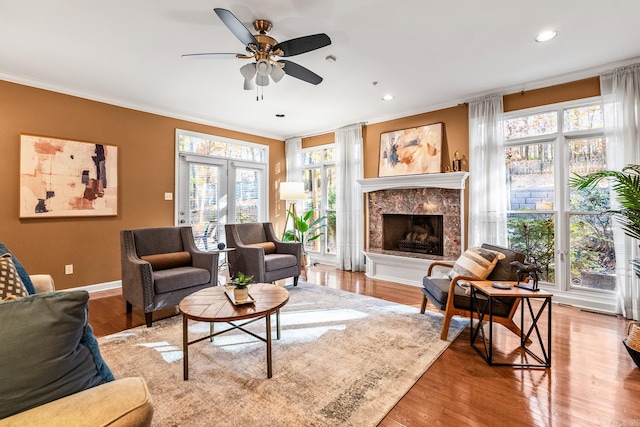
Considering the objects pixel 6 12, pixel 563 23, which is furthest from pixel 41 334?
pixel 563 23

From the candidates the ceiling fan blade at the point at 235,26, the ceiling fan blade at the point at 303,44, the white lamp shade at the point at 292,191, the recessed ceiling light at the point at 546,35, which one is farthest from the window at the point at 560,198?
the ceiling fan blade at the point at 235,26

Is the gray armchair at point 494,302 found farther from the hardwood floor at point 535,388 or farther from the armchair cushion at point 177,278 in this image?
the armchair cushion at point 177,278

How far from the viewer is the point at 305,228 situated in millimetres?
5742

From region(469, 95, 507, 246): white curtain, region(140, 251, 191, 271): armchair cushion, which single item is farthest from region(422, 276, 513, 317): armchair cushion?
region(140, 251, 191, 271): armchair cushion

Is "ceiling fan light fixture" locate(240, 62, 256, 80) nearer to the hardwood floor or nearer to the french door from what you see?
the hardwood floor

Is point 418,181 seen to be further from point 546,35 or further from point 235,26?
point 235,26

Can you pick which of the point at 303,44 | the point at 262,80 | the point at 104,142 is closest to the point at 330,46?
the point at 303,44

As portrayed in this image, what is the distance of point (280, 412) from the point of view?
1.78m

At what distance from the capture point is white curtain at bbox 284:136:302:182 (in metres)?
6.68

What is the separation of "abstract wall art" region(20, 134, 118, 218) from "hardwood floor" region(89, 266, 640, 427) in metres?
1.96

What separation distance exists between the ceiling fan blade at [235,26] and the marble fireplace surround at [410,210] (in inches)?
126

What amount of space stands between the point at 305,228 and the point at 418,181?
2244 mm

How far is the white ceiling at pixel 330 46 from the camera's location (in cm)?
242

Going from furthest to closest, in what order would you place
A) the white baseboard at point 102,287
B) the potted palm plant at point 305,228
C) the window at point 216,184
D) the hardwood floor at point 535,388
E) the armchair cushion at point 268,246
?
the potted palm plant at point 305,228 → the window at point 216,184 → the armchair cushion at point 268,246 → the white baseboard at point 102,287 → the hardwood floor at point 535,388
